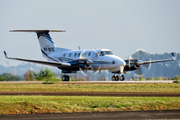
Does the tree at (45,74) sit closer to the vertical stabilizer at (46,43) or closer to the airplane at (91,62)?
the vertical stabilizer at (46,43)

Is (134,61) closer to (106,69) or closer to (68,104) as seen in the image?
(106,69)

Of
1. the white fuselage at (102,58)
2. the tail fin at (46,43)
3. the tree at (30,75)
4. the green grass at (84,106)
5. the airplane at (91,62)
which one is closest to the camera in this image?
the green grass at (84,106)

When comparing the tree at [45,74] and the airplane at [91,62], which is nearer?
the airplane at [91,62]

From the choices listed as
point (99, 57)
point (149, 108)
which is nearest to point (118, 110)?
point (149, 108)

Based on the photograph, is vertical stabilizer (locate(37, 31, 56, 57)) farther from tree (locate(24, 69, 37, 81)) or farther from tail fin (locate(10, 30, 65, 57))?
tree (locate(24, 69, 37, 81))

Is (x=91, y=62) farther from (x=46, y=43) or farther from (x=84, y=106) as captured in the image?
(x=84, y=106)

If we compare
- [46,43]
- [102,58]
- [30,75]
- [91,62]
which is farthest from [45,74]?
[102,58]

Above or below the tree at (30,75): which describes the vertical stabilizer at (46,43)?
above

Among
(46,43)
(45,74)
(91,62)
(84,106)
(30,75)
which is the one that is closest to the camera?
(84,106)

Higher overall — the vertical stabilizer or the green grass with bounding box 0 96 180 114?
the vertical stabilizer

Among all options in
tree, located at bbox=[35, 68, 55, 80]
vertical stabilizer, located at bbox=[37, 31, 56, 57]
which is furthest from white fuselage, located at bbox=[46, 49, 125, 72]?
tree, located at bbox=[35, 68, 55, 80]

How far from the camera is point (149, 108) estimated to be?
1883cm

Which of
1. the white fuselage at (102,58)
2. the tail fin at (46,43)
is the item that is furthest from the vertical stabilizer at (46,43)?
the white fuselage at (102,58)

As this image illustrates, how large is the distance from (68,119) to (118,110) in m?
4.34
